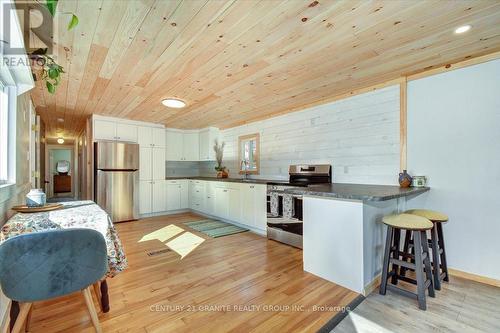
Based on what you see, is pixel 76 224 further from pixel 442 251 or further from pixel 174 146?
pixel 174 146

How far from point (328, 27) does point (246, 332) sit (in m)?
2.30

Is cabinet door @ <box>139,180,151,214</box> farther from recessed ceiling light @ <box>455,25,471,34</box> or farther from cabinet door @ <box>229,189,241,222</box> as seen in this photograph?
recessed ceiling light @ <box>455,25,471,34</box>

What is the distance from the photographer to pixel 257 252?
10.00ft

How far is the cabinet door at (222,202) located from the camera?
456 cm

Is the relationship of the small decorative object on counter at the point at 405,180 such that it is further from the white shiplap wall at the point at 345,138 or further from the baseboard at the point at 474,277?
the baseboard at the point at 474,277

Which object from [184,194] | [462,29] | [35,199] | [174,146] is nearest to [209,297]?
[35,199]

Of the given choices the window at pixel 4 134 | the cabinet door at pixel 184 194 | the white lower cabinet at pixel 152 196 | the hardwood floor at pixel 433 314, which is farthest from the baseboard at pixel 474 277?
the white lower cabinet at pixel 152 196

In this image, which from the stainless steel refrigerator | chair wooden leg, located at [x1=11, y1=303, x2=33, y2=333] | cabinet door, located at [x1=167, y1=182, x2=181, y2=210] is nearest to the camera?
chair wooden leg, located at [x1=11, y1=303, x2=33, y2=333]

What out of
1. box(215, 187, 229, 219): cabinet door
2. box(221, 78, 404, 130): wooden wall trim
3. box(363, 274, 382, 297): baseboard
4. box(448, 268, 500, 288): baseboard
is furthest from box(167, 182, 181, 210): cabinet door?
box(448, 268, 500, 288): baseboard

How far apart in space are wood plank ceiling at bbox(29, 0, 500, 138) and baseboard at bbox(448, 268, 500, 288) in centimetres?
221

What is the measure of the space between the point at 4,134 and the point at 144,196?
3465 mm

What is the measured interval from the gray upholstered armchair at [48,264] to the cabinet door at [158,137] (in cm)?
426

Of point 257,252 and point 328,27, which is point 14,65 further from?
point 257,252

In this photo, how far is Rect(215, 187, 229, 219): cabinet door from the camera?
456 cm
